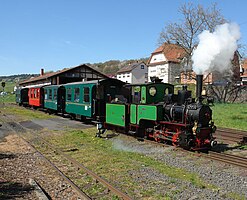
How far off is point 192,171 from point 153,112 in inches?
161

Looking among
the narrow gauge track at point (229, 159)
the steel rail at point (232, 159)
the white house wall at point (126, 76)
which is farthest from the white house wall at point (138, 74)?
the steel rail at point (232, 159)

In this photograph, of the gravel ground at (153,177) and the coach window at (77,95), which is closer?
the gravel ground at (153,177)

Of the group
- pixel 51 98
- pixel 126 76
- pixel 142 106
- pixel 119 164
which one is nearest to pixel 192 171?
pixel 119 164

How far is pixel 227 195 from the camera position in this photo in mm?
5926

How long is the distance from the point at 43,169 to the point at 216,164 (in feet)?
17.4

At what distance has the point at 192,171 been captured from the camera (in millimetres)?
7766

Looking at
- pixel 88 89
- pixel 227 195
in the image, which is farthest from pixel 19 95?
pixel 227 195

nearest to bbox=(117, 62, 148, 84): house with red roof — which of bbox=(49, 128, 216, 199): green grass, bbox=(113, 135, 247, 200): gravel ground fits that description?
bbox=(49, 128, 216, 199): green grass

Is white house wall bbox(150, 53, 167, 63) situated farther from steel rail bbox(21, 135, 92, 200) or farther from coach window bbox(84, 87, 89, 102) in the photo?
steel rail bbox(21, 135, 92, 200)

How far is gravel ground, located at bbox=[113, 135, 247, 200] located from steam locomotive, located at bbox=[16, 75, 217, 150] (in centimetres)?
92

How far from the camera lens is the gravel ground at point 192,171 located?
6031mm

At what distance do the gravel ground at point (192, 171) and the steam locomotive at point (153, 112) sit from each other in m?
0.92

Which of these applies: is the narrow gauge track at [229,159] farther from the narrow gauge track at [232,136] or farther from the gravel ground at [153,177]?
the narrow gauge track at [232,136]

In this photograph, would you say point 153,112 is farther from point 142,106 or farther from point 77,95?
point 77,95
